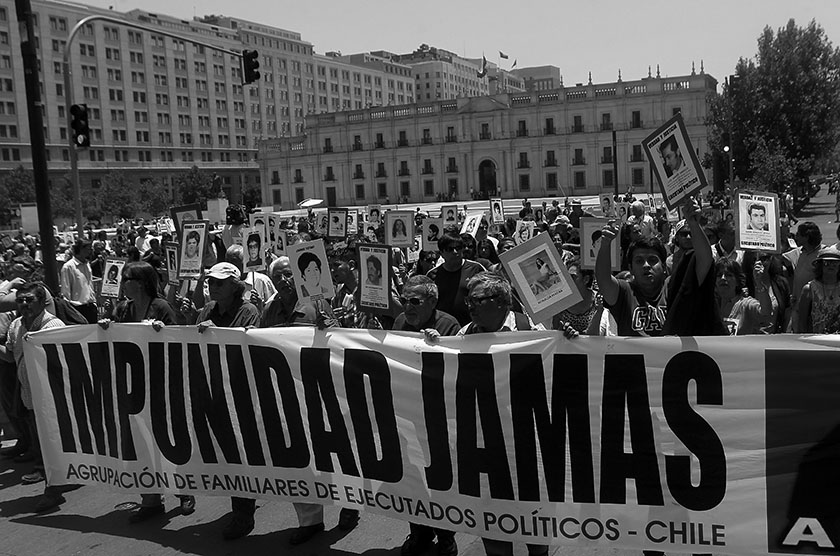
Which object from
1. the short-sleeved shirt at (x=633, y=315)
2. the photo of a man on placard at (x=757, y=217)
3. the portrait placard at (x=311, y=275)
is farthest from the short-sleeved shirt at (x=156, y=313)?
the photo of a man on placard at (x=757, y=217)

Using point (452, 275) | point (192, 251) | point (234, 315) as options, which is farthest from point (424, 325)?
point (192, 251)

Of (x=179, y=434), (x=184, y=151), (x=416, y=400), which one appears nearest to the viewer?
(x=416, y=400)

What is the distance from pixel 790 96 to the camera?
168ft

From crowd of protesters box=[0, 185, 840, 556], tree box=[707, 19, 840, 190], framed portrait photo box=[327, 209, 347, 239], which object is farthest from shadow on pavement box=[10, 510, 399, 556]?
tree box=[707, 19, 840, 190]

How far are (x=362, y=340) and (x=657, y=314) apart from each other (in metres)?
1.90

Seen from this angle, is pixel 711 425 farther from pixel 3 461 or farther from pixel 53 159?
pixel 53 159

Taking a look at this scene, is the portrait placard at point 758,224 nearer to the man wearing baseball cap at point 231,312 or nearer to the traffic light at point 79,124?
the man wearing baseball cap at point 231,312

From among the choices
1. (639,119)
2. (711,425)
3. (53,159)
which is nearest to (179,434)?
(711,425)

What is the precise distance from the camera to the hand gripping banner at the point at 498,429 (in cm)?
385

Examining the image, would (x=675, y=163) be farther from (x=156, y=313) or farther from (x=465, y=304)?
(x=156, y=313)

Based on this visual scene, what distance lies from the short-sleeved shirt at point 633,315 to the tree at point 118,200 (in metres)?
71.0

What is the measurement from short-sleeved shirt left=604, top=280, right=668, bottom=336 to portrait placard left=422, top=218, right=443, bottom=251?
650 centimetres

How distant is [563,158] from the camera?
274ft

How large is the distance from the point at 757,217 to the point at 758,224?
0.30ft
